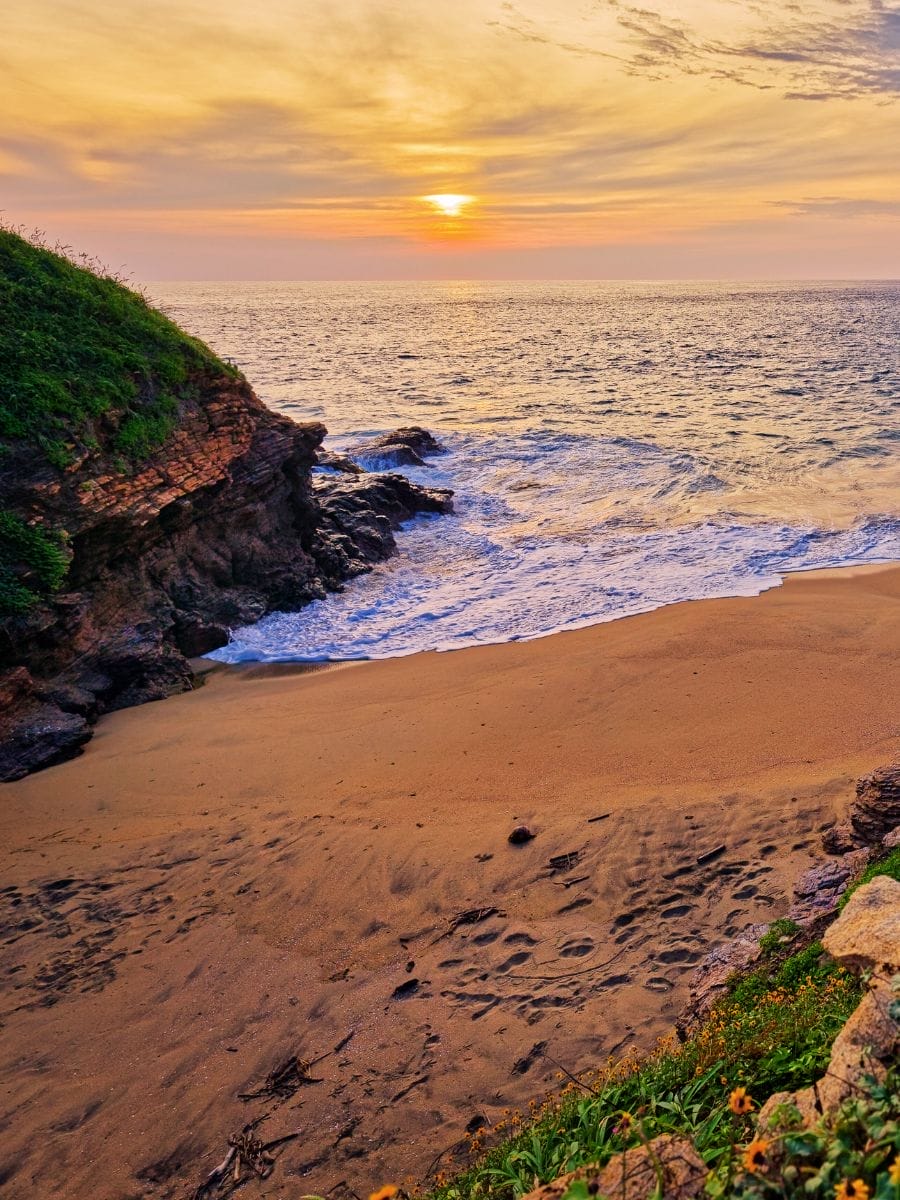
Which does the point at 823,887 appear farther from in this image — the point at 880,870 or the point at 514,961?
the point at 514,961

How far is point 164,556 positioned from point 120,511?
1669 millimetres

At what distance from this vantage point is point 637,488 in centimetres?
2220

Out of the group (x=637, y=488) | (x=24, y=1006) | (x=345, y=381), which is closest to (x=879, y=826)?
(x=24, y=1006)

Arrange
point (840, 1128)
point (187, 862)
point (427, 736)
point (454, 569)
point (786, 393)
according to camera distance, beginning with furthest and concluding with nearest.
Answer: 1. point (786, 393)
2. point (454, 569)
3. point (427, 736)
4. point (187, 862)
5. point (840, 1128)

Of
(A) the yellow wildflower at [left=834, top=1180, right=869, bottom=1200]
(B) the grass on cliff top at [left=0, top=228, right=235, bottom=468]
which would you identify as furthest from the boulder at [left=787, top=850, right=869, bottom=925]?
(B) the grass on cliff top at [left=0, top=228, right=235, bottom=468]

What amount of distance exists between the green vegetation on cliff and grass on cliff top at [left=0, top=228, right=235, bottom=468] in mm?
15

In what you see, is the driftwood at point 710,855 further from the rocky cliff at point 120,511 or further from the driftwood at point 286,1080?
the rocky cliff at point 120,511

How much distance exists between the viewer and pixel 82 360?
12.4m

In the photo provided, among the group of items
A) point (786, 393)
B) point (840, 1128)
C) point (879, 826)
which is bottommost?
point (879, 826)

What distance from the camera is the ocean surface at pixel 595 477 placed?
561 inches

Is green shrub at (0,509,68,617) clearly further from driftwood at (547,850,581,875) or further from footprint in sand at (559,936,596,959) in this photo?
footprint in sand at (559,936,596,959)

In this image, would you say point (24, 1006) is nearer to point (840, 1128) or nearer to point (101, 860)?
point (101, 860)

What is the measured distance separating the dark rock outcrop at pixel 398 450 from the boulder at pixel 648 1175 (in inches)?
916

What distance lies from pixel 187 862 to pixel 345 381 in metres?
39.7
